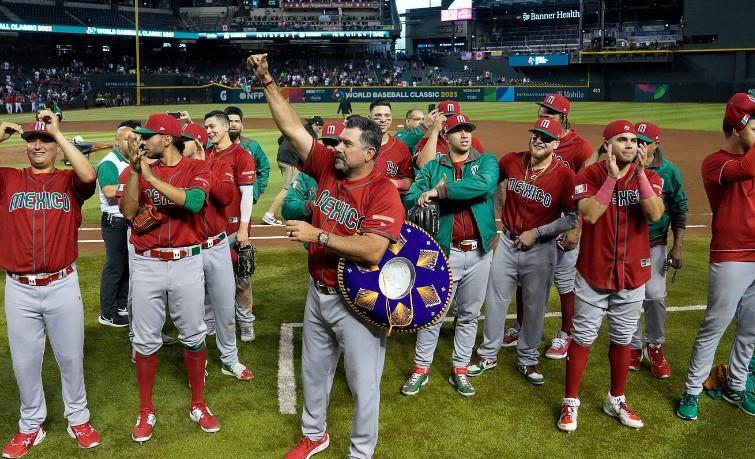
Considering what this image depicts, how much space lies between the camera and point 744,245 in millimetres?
4766

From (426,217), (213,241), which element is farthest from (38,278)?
(426,217)

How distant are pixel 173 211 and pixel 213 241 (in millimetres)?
929

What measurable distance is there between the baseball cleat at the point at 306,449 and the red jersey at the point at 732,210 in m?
3.25

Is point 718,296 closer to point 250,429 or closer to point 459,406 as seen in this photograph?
point 459,406

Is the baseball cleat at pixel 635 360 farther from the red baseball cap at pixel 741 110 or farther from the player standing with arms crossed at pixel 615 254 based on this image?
the red baseball cap at pixel 741 110

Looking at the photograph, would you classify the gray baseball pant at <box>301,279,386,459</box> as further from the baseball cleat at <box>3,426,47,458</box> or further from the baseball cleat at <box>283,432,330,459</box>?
the baseball cleat at <box>3,426,47,458</box>

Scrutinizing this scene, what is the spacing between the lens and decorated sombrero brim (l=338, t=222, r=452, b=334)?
147 inches

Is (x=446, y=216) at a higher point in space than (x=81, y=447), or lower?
higher

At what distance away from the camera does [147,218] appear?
14.7ft

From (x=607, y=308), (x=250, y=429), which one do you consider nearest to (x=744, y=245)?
(x=607, y=308)

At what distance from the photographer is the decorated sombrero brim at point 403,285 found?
12.2ft

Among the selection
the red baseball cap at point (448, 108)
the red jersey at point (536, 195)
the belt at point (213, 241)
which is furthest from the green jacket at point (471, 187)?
the belt at point (213, 241)

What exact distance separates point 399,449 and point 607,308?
1.86 metres

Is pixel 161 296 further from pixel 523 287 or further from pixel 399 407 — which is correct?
pixel 523 287
